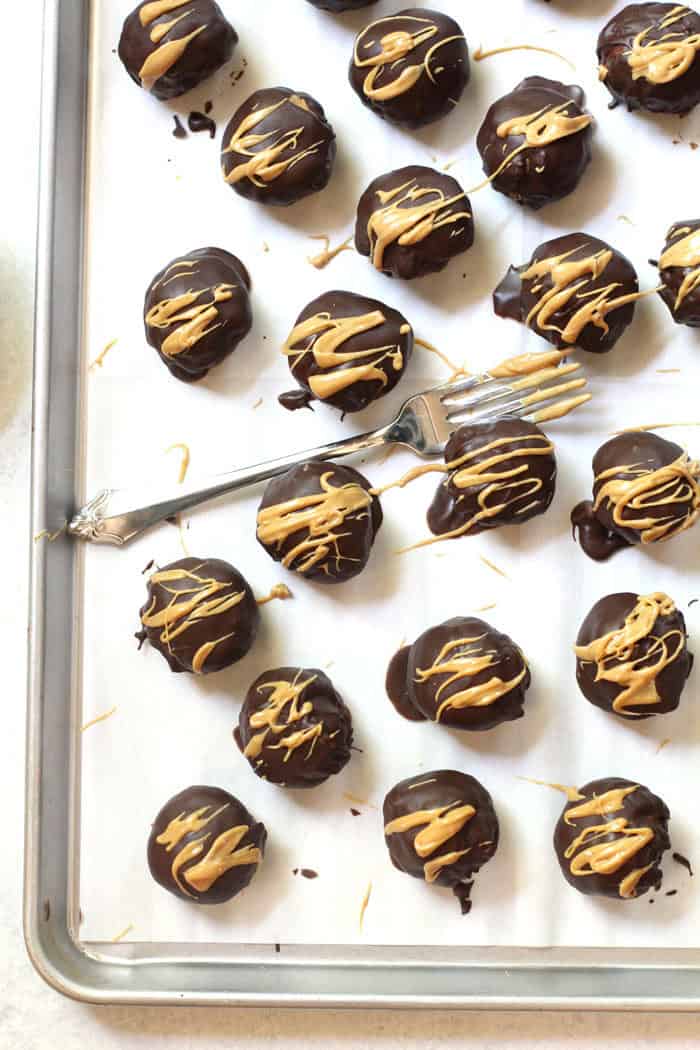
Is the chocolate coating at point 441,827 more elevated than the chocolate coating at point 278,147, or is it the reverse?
the chocolate coating at point 278,147

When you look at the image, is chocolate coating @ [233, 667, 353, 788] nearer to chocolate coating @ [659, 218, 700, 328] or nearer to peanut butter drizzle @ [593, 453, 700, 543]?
peanut butter drizzle @ [593, 453, 700, 543]

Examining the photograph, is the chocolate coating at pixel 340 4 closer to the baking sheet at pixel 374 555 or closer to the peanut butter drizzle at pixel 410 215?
the baking sheet at pixel 374 555

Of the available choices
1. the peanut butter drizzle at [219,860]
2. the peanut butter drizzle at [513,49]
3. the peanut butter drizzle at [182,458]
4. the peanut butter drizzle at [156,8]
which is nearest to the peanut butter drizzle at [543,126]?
the peanut butter drizzle at [513,49]

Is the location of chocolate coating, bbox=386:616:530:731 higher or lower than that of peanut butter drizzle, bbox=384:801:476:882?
higher

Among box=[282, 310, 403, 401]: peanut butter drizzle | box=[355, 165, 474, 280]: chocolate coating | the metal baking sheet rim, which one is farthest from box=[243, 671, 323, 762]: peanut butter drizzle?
box=[355, 165, 474, 280]: chocolate coating

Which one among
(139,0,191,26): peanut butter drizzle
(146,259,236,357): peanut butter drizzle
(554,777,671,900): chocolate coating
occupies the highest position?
(139,0,191,26): peanut butter drizzle

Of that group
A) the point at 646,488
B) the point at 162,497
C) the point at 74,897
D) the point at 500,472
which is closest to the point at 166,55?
the point at 162,497

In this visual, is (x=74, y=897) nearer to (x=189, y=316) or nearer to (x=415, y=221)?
(x=189, y=316)

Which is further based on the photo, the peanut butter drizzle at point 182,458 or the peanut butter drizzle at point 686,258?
the peanut butter drizzle at point 182,458
